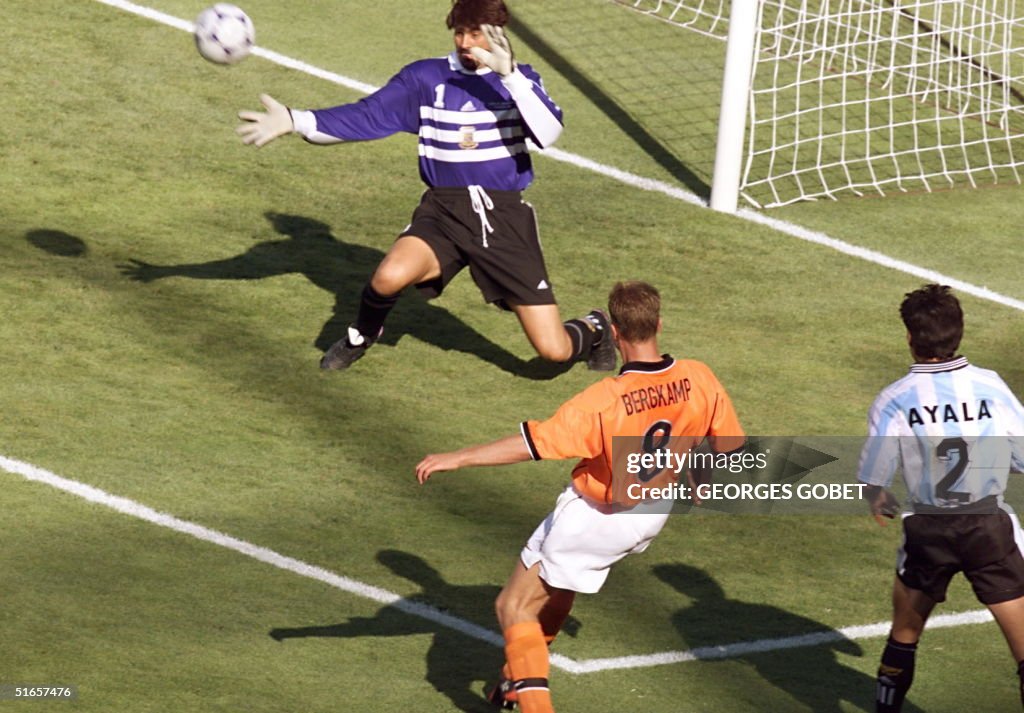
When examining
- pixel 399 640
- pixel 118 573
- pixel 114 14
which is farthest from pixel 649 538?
pixel 114 14

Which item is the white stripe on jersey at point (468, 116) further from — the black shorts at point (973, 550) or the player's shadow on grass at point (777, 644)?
the black shorts at point (973, 550)

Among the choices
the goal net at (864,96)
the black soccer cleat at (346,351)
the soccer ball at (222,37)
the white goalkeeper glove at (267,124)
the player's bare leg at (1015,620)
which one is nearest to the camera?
the player's bare leg at (1015,620)

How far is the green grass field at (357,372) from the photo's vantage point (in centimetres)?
718

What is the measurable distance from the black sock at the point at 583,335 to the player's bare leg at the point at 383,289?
2.65ft

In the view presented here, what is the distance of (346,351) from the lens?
9781mm

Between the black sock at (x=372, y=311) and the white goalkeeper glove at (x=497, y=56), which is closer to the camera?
the white goalkeeper glove at (x=497, y=56)

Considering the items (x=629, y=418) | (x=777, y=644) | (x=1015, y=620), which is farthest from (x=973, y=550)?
(x=777, y=644)

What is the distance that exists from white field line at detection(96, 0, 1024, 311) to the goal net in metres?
0.32

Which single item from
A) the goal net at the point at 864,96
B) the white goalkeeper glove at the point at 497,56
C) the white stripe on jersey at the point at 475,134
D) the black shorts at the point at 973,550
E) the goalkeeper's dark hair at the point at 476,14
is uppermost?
the goal net at the point at 864,96

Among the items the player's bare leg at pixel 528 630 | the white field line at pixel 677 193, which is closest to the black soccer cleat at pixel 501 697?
the player's bare leg at pixel 528 630

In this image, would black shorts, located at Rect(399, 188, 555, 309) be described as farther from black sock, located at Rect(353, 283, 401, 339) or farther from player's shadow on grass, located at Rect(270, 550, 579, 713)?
player's shadow on grass, located at Rect(270, 550, 579, 713)

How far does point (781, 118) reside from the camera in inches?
531

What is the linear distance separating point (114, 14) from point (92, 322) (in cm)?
487

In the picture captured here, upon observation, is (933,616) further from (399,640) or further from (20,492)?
(20,492)
